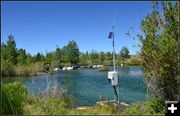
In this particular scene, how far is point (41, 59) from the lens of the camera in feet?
245

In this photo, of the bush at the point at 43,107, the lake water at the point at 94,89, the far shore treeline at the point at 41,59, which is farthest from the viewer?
the far shore treeline at the point at 41,59

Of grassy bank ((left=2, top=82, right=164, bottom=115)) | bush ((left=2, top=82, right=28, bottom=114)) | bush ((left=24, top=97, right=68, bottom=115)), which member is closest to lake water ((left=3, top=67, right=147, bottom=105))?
grassy bank ((left=2, top=82, right=164, bottom=115))

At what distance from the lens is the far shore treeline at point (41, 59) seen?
58700 millimetres

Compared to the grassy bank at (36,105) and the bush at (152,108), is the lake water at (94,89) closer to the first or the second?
the grassy bank at (36,105)

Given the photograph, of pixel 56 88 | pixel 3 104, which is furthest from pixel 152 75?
pixel 3 104

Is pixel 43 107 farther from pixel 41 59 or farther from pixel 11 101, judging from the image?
pixel 41 59

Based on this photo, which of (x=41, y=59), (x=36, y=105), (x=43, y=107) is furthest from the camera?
(x=41, y=59)

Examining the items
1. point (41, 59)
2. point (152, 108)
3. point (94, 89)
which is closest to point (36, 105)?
point (152, 108)

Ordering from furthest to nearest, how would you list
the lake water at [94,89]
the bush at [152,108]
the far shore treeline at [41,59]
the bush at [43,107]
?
the far shore treeline at [41,59]
the lake water at [94,89]
the bush at [152,108]
the bush at [43,107]

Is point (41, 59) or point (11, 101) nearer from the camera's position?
point (11, 101)

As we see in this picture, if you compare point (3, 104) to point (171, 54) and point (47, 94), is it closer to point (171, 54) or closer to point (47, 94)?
point (47, 94)

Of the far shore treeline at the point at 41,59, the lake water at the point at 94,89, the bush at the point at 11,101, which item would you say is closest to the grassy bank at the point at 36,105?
the bush at the point at 11,101

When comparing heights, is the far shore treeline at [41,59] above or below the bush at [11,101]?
above

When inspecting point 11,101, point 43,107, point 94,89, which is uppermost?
point 11,101
